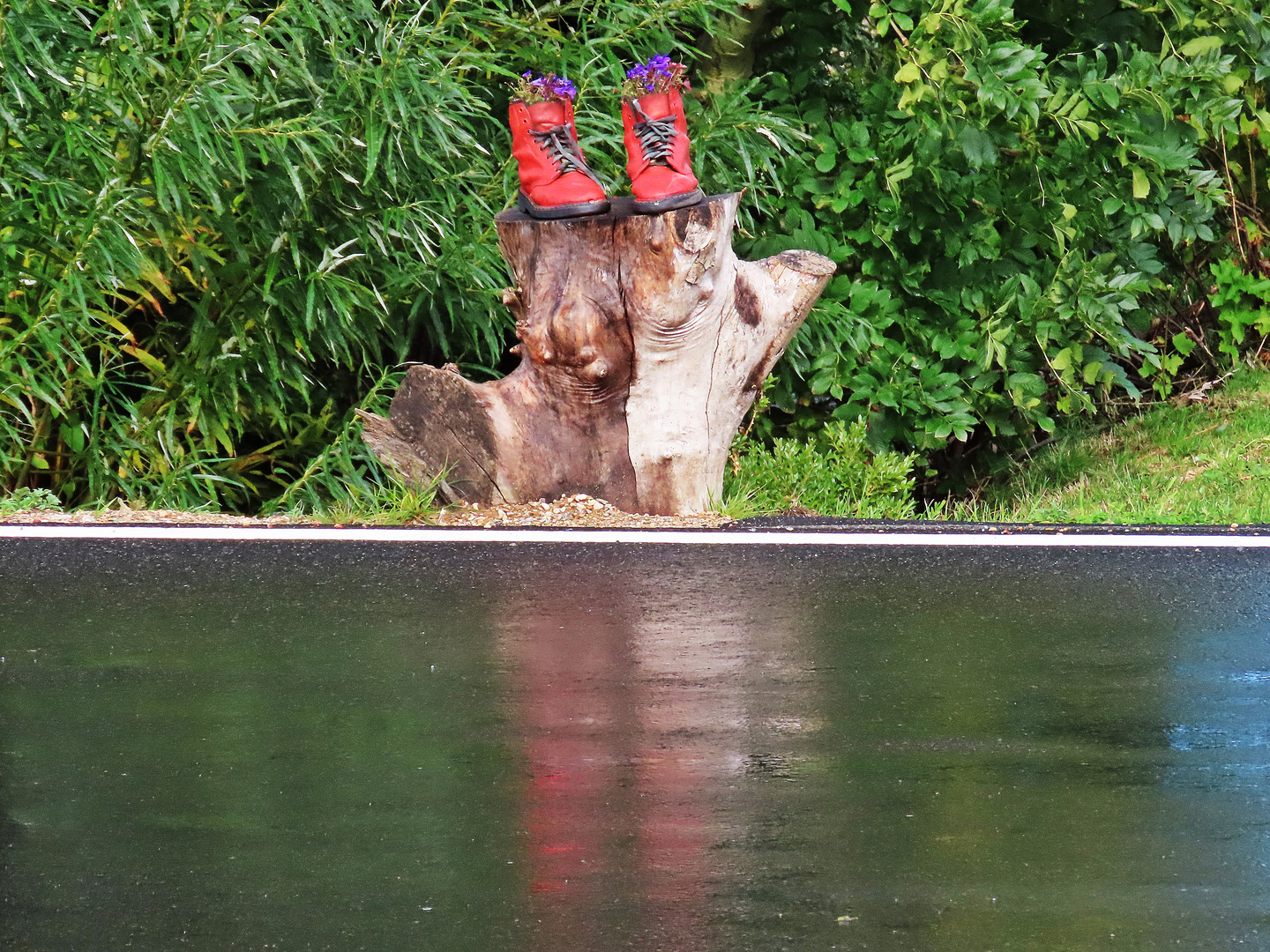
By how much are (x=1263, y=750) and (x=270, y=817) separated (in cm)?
186

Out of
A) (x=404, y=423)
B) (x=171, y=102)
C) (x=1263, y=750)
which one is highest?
(x=171, y=102)

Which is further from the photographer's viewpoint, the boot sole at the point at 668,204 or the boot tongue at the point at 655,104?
the boot tongue at the point at 655,104

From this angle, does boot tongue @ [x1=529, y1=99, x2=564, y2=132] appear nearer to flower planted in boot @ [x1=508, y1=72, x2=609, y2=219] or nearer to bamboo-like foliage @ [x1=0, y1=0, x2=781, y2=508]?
flower planted in boot @ [x1=508, y1=72, x2=609, y2=219]

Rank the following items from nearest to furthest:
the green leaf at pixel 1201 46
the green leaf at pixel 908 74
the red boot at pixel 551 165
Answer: the red boot at pixel 551 165, the green leaf at pixel 908 74, the green leaf at pixel 1201 46

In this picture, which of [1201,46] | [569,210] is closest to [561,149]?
[569,210]

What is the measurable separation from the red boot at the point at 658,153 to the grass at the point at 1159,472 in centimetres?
167

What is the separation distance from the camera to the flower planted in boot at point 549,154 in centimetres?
507

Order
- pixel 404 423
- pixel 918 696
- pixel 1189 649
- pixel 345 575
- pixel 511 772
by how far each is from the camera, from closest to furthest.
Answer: pixel 511 772 < pixel 918 696 < pixel 1189 649 < pixel 345 575 < pixel 404 423

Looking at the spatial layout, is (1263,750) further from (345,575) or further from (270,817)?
(345,575)

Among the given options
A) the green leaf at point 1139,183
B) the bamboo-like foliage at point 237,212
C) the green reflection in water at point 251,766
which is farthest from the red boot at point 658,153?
the green leaf at point 1139,183

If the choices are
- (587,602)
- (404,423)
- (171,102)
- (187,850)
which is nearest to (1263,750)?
(587,602)

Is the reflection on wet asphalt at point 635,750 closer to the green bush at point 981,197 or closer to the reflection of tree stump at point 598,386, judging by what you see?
the reflection of tree stump at point 598,386

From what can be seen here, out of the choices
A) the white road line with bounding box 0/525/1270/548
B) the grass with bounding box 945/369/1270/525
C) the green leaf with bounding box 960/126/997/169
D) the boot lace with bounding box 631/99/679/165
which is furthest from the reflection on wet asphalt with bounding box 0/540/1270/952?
the green leaf with bounding box 960/126/997/169

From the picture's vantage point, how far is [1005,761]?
2.87m
